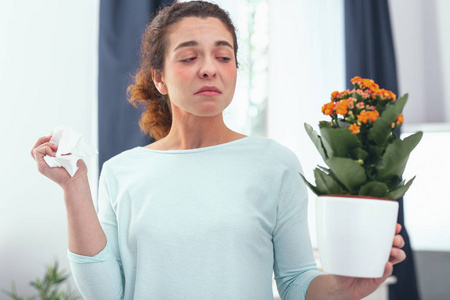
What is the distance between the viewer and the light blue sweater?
43.7 inches

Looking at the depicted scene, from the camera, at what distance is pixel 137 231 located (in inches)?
45.4

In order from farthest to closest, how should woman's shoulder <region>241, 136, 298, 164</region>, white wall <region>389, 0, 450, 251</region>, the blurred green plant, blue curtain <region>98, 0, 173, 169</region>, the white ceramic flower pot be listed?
1. white wall <region>389, 0, 450, 251</region>
2. blue curtain <region>98, 0, 173, 169</region>
3. the blurred green plant
4. woman's shoulder <region>241, 136, 298, 164</region>
5. the white ceramic flower pot

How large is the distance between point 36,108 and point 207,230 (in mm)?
1544

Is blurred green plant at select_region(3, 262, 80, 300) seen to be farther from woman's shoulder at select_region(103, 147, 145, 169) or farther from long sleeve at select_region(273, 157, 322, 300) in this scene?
long sleeve at select_region(273, 157, 322, 300)

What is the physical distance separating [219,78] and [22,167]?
1507mm

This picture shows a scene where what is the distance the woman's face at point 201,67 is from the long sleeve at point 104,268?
0.32 metres

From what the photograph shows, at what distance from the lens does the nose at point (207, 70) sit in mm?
1110

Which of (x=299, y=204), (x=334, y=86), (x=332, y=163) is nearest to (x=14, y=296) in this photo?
(x=299, y=204)

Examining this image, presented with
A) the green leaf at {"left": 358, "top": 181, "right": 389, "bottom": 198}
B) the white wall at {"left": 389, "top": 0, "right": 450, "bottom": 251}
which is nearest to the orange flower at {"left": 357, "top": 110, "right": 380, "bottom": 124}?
the green leaf at {"left": 358, "top": 181, "right": 389, "bottom": 198}

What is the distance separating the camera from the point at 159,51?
1.27m

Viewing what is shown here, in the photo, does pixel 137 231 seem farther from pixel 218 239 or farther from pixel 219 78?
pixel 219 78

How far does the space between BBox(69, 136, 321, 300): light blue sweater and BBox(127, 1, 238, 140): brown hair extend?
0.79 ft

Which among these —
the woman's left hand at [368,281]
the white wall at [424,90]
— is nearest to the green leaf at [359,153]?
the woman's left hand at [368,281]

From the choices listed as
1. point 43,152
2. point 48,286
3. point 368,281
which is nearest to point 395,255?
point 368,281
